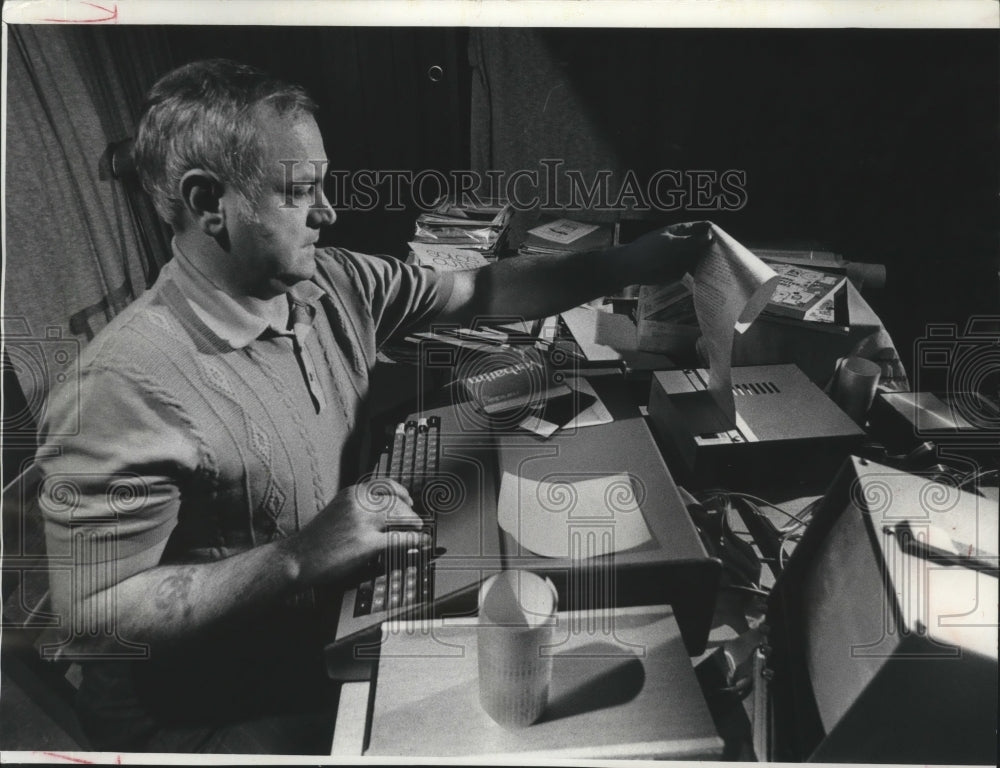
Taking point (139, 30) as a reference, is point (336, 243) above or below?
below

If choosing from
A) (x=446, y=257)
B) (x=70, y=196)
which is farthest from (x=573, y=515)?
(x=70, y=196)

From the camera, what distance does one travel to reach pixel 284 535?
3.29 ft

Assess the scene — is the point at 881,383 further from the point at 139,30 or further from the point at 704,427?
the point at 139,30

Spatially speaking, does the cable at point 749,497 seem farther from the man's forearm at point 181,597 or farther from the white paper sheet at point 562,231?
the man's forearm at point 181,597

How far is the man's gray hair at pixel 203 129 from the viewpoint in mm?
920

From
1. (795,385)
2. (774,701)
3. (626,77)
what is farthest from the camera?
(795,385)

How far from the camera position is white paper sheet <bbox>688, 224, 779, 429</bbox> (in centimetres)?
103

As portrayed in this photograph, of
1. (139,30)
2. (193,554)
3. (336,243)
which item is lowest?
(193,554)

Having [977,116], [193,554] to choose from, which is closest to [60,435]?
[193,554]

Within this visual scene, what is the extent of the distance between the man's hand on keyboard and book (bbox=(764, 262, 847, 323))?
729 millimetres

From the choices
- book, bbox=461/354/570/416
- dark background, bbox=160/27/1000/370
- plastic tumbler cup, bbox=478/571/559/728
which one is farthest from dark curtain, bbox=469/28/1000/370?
plastic tumbler cup, bbox=478/571/559/728

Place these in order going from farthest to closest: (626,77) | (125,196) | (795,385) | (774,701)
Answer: (795,385) < (626,77) < (125,196) < (774,701)

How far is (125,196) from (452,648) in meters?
0.76

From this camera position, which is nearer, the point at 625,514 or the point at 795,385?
the point at 625,514
